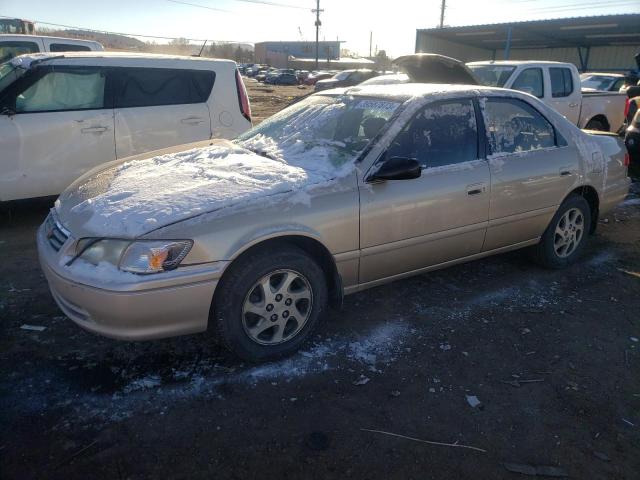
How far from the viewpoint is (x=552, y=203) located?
13.8ft

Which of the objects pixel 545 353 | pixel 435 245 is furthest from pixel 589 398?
pixel 435 245

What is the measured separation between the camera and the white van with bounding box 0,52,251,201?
5.02m

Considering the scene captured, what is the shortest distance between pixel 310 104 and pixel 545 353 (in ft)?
8.53

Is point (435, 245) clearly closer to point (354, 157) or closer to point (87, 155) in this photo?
point (354, 157)

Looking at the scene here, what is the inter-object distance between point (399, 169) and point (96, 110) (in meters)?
3.88

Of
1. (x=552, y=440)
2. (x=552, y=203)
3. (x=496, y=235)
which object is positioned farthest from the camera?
(x=552, y=203)

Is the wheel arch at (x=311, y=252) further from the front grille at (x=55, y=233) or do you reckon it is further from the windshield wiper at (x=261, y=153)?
the front grille at (x=55, y=233)

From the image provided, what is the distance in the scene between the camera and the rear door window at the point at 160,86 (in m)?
5.57

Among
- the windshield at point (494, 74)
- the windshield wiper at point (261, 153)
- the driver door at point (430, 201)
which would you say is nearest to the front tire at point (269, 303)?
the driver door at point (430, 201)

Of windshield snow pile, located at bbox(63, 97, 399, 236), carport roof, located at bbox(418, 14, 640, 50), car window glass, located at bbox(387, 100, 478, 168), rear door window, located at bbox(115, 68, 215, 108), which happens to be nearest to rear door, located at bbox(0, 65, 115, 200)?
rear door window, located at bbox(115, 68, 215, 108)

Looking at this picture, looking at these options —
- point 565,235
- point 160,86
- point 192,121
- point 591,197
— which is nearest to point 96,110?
point 160,86

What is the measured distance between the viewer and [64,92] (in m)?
5.27

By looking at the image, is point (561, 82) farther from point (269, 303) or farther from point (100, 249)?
point (100, 249)

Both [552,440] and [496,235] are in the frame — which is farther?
[496,235]
